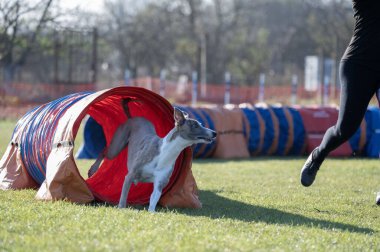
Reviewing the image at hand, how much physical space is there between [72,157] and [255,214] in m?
1.89

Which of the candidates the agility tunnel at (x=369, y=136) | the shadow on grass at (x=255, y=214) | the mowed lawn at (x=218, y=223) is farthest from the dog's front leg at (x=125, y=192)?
the agility tunnel at (x=369, y=136)

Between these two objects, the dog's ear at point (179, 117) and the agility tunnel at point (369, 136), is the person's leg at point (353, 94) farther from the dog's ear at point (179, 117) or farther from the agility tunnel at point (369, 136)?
the agility tunnel at point (369, 136)

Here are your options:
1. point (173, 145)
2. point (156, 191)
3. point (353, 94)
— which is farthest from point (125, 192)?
point (353, 94)

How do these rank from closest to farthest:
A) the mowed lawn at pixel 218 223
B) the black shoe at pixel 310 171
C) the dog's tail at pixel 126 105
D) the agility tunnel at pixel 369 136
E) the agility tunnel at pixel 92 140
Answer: the mowed lawn at pixel 218 223, the black shoe at pixel 310 171, the dog's tail at pixel 126 105, the agility tunnel at pixel 92 140, the agility tunnel at pixel 369 136

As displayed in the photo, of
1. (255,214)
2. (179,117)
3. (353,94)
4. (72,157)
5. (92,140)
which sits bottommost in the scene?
(92,140)

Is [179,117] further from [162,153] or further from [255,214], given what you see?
[255,214]

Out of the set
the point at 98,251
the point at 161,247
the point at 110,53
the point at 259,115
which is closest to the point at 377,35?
the point at 161,247

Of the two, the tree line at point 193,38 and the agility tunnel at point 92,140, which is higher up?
the tree line at point 193,38

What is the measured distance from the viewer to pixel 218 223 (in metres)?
5.17

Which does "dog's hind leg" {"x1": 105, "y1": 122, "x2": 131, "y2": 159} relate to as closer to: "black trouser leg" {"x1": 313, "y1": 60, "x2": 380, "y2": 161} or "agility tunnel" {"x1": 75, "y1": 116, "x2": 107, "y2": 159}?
"black trouser leg" {"x1": 313, "y1": 60, "x2": 380, "y2": 161}

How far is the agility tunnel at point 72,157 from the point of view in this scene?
6156 mm

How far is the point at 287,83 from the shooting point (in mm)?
44781

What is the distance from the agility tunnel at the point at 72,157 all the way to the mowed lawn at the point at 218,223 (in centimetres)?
27

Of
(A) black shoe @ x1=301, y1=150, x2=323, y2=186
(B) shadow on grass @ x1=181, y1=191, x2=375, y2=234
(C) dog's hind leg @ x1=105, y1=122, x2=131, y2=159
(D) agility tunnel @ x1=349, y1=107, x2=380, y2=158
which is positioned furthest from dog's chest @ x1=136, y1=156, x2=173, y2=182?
(D) agility tunnel @ x1=349, y1=107, x2=380, y2=158
